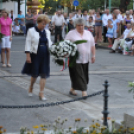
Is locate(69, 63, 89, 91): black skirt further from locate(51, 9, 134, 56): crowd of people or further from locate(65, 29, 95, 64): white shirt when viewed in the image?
locate(51, 9, 134, 56): crowd of people

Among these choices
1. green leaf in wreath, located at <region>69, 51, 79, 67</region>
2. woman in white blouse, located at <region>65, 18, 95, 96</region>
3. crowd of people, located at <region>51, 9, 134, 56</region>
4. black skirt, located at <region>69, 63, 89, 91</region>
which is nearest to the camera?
green leaf in wreath, located at <region>69, 51, 79, 67</region>

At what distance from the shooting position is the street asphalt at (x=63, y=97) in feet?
21.5

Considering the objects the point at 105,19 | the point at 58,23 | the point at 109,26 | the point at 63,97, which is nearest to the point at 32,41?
the point at 63,97

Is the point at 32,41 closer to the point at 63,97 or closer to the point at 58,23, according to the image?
the point at 63,97

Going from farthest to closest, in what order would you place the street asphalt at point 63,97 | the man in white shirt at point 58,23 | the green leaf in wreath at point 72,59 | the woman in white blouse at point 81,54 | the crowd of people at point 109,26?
the man in white shirt at point 58,23
the crowd of people at point 109,26
the woman in white blouse at point 81,54
the green leaf in wreath at point 72,59
the street asphalt at point 63,97

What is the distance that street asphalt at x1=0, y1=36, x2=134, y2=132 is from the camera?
656cm

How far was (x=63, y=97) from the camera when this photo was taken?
8.37 m

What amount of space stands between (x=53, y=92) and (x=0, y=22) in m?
4.17

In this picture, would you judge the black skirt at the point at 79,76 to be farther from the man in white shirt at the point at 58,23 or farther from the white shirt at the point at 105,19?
the white shirt at the point at 105,19

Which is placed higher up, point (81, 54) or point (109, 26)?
point (109, 26)

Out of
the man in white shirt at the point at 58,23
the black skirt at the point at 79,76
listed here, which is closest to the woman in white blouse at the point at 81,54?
the black skirt at the point at 79,76

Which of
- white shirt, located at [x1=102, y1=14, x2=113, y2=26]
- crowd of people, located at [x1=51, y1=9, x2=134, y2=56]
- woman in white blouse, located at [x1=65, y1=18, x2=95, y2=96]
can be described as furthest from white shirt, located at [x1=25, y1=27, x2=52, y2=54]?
white shirt, located at [x1=102, y1=14, x2=113, y2=26]

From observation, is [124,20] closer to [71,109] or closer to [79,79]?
[79,79]

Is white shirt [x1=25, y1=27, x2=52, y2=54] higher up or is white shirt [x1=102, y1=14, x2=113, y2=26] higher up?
white shirt [x1=102, y1=14, x2=113, y2=26]
